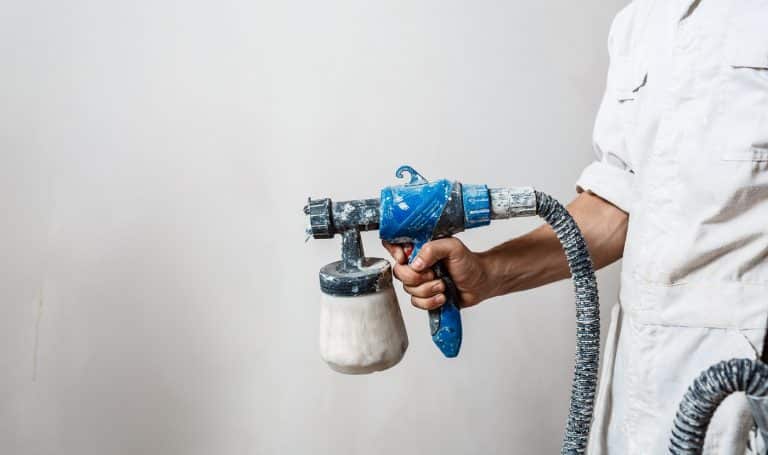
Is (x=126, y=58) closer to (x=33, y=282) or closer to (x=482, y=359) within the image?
(x=33, y=282)

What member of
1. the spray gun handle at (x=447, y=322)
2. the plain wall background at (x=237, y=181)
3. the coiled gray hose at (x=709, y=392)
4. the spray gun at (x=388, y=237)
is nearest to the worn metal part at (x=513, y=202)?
the spray gun at (x=388, y=237)

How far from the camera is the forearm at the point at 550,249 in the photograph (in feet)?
2.23

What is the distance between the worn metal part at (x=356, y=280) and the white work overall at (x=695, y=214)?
0.29m

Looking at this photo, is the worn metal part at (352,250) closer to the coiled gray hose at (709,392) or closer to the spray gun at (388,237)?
the spray gun at (388,237)

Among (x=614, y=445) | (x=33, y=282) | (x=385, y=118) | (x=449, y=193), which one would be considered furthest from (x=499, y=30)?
(x=33, y=282)

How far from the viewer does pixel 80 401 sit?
0.88m

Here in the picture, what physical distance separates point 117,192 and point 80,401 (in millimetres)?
365

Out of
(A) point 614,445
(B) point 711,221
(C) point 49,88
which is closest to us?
(B) point 711,221

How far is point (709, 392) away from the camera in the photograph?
0.34 metres

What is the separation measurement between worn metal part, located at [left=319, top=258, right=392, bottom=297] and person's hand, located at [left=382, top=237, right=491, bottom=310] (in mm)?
46

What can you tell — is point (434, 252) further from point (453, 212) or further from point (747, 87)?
point (747, 87)

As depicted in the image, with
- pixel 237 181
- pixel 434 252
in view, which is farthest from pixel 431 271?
pixel 237 181

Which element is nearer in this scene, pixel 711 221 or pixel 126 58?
pixel 711 221

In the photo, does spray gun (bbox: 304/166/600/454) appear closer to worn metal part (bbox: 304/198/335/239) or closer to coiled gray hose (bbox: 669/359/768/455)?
worn metal part (bbox: 304/198/335/239)
